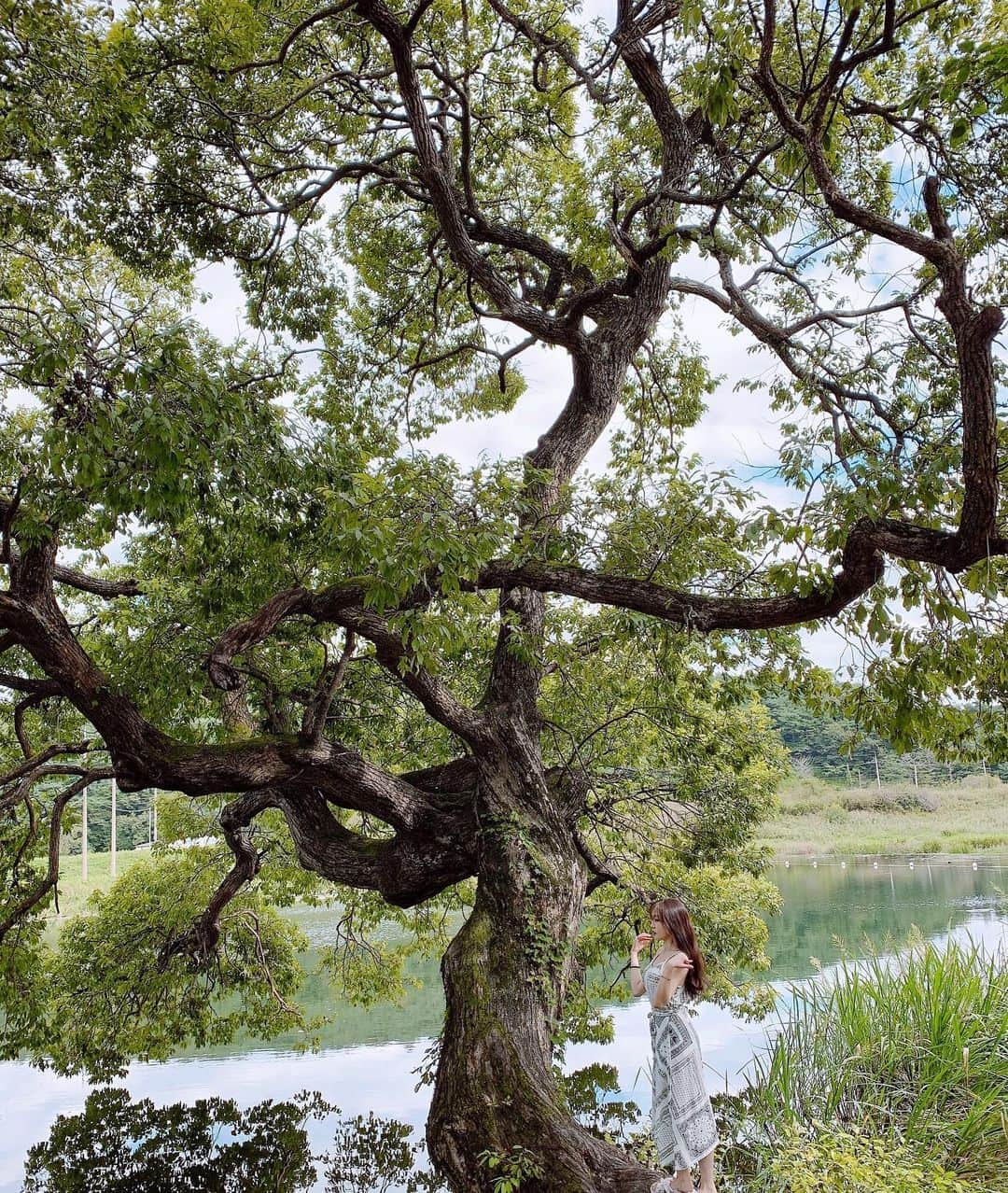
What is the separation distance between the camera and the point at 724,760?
23.3 ft

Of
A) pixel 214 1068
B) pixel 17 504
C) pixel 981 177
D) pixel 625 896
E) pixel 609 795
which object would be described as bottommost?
pixel 214 1068

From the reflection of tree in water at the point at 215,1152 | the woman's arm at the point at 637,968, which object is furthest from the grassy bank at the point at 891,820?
the woman's arm at the point at 637,968

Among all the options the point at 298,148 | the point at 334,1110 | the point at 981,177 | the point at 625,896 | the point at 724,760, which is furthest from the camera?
the point at 334,1110

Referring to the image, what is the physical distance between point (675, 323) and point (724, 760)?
419 cm

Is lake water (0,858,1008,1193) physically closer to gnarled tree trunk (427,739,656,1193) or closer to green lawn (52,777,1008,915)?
gnarled tree trunk (427,739,656,1193)

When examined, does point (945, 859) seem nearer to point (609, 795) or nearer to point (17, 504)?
point (609, 795)

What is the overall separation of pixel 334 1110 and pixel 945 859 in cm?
2043

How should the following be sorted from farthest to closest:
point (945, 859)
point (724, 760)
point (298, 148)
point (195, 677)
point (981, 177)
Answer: point (945, 859) → point (724, 760) → point (298, 148) → point (195, 677) → point (981, 177)

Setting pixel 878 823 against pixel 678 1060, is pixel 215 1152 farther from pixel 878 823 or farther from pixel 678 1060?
pixel 878 823

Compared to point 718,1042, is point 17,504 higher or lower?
higher

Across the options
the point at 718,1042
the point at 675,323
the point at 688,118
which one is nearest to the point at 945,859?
the point at 718,1042

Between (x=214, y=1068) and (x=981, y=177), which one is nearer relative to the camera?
(x=981, y=177)

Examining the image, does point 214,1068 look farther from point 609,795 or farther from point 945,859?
point 945,859

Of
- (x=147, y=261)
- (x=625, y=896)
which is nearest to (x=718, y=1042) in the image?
(x=625, y=896)
